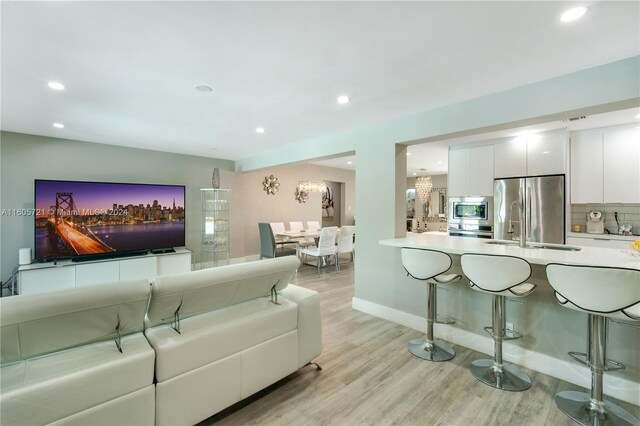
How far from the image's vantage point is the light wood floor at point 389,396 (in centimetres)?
188

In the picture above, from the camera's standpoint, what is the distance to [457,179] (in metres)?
5.26

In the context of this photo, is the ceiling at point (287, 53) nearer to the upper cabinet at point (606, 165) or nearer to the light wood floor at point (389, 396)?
the light wood floor at point (389, 396)

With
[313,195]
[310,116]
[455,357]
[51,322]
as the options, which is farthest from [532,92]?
[313,195]

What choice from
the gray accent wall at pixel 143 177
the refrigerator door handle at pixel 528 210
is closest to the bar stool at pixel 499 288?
the refrigerator door handle at pixel 528 210

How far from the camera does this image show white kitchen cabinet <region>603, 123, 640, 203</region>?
152 inches

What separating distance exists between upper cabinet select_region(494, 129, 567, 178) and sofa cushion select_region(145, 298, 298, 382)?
4343 mm

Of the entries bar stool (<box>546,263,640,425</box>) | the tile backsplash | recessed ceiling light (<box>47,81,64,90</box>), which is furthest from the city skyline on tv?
the tile backsplash

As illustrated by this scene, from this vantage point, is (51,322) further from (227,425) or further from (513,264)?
(513,264)

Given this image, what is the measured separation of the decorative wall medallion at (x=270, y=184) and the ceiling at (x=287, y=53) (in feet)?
13.4

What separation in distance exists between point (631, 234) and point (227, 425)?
5.65 metres

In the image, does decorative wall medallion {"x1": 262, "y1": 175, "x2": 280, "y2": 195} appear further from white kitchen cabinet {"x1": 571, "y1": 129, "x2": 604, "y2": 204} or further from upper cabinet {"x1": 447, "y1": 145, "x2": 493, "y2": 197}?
white kitchen cabinet {"x1": 571, "y1": 129, "x2": 604, "y2": 204}

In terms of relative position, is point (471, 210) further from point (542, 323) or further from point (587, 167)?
point (542, 323)

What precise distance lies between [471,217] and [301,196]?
4706mm

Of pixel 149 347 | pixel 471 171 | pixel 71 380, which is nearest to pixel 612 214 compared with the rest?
pixel 471 171
